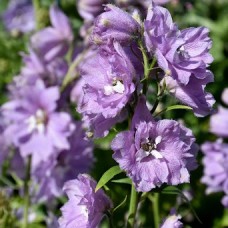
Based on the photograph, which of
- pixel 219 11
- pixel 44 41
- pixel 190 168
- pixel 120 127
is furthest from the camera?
pixel 219 11

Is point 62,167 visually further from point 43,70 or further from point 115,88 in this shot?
point 115,88

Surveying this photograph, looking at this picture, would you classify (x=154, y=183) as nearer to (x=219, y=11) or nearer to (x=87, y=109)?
(x=87, y=109)

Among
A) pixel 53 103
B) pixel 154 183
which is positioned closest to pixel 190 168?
pixel 154 183

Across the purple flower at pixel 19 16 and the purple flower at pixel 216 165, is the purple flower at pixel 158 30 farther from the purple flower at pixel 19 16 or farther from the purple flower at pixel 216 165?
the purple flower at pixel 19 16

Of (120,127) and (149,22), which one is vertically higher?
(149,22)

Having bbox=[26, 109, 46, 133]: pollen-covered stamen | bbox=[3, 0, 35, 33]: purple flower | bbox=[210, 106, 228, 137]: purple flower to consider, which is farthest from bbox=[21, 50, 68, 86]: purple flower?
bbox=[3, 0, 35, 33]: purple flower

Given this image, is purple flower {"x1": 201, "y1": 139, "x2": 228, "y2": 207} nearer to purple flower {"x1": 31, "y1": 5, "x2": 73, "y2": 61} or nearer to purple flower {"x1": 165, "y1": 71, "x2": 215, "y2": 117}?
purple flower {"x1": 31, "y1": 5, "x2": 73, "y2": 61}
